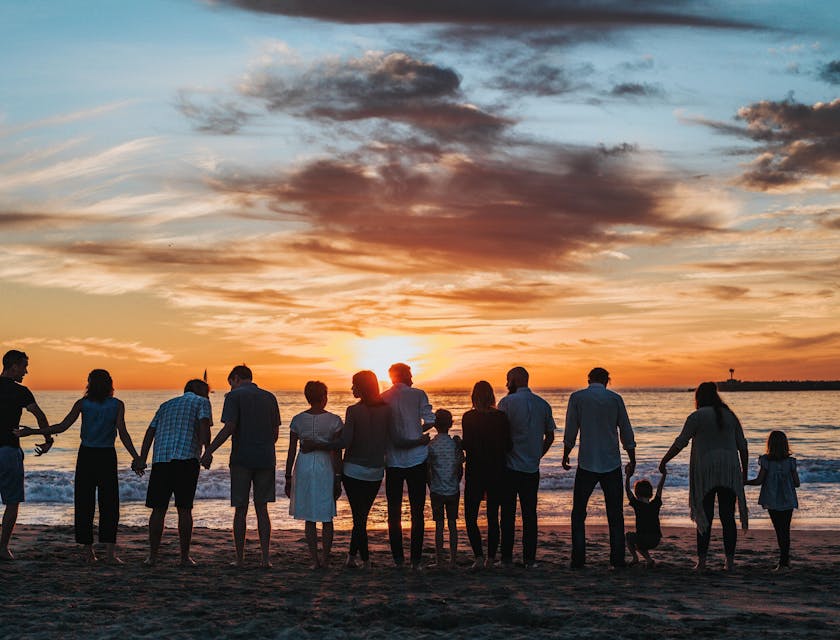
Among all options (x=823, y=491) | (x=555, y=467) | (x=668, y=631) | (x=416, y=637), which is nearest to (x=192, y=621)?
(x=416, y=637)

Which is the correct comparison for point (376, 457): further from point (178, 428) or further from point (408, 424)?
point (178, 428)

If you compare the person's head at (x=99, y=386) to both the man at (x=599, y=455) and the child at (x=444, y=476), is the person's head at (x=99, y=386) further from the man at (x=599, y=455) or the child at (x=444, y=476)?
the man at (x=599, y=455)

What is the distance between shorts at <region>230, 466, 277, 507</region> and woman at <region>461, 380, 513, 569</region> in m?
2.09

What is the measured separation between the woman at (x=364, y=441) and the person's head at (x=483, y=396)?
0.94m

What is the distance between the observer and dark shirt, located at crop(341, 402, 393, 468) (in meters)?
8.93

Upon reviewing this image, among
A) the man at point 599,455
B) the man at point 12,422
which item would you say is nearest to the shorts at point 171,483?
the man at point 12,422

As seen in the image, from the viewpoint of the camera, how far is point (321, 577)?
28.4 ft

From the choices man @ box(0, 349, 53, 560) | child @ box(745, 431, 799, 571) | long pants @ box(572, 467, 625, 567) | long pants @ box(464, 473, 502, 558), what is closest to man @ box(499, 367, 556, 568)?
long pants @ box(464, 473, 502, 558)

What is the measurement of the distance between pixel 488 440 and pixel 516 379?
0.73 meters

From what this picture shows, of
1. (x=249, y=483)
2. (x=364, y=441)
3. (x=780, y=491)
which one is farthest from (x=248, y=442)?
(x=780, y=491)

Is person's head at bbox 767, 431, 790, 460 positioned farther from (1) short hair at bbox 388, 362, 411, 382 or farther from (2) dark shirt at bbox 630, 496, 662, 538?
(1) short hair at bbox 388, 362, 411, 382

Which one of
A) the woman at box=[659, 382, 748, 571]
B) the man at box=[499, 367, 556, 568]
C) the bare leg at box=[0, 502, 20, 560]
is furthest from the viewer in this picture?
the man at box=[499, 367, 556, 568]

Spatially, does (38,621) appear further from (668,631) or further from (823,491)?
(823,491)

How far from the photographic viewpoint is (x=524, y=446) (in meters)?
9.23
